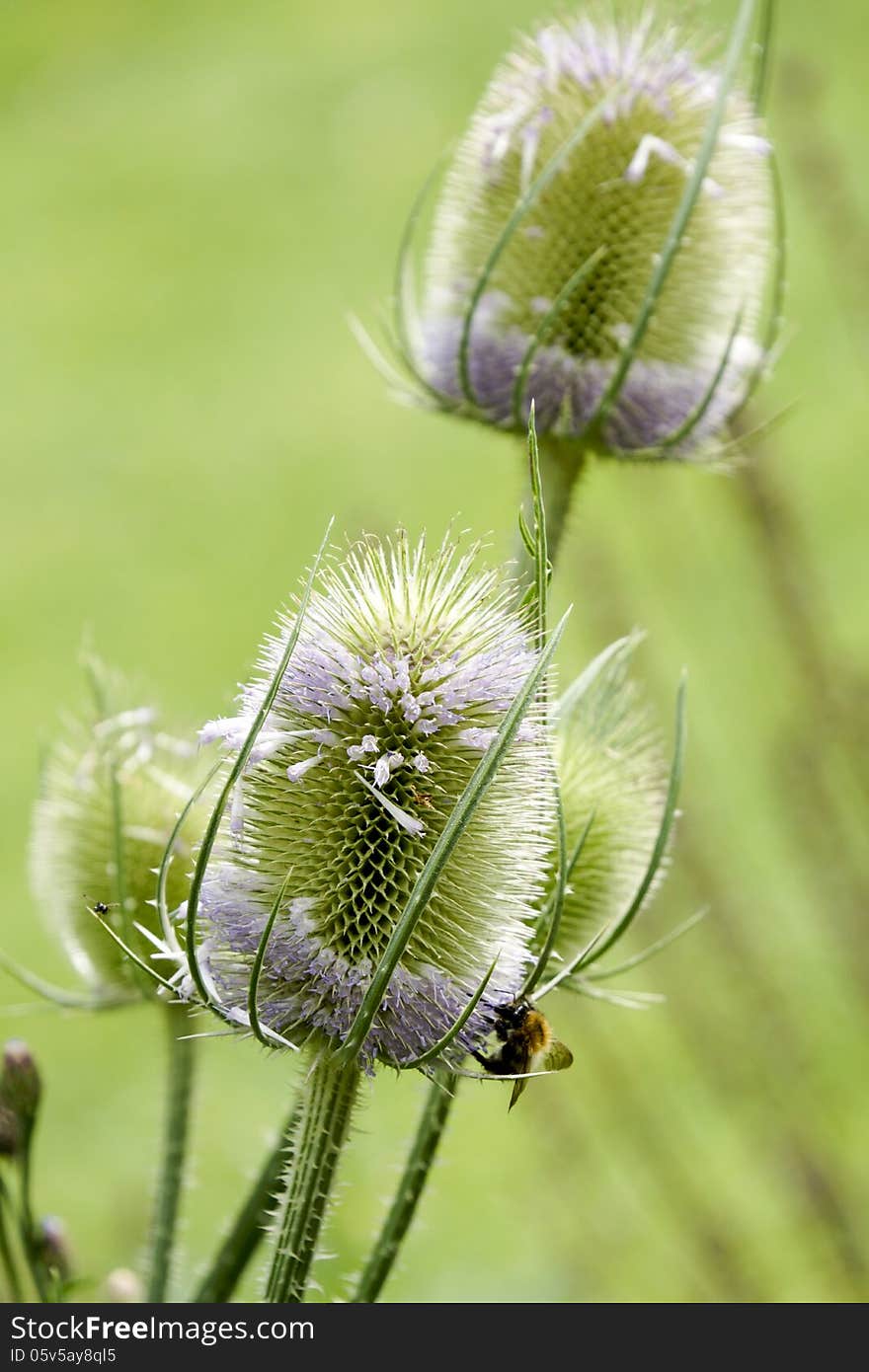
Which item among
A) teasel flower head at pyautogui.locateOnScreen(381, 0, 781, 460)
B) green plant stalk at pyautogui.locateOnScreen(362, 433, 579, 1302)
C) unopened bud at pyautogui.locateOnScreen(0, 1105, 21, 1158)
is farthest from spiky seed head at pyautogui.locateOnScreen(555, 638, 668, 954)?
unopened bud at pyautogui.locateOnScreen(0, 1105, 21, 1158)

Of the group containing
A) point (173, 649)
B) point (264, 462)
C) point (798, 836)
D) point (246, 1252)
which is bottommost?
point (173, 649)

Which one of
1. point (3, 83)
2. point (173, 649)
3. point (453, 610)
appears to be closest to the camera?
point (453, 610)

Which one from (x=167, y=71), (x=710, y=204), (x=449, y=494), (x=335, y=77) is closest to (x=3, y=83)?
(x=167, y=71)

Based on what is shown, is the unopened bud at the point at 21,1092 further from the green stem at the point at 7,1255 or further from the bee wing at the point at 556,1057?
the bee wing at the point at 556,1057

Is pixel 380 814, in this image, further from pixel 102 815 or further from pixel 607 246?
pixel 607 246

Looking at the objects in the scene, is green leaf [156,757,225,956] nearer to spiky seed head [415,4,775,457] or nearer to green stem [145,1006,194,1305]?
green stem [145,1006,194,1305]

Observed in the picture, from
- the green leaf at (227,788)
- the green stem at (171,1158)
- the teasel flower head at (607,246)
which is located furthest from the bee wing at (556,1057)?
the teasel flower head at (607,246)

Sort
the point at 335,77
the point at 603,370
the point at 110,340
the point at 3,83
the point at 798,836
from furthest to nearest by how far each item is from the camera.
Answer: the point at 3,83, the point at 335,77, the point at 110,340, the point at 798,836, the point at 603,370

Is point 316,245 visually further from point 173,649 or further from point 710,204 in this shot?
point 710,204
